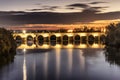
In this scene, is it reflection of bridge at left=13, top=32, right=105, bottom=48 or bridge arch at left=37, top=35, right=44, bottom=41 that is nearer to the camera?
reflection of bridge at left=13, top=32, right=105, bottom=48

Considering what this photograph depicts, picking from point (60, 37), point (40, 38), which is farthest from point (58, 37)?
point (40, 38)

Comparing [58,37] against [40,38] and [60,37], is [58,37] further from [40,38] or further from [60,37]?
[40,38]

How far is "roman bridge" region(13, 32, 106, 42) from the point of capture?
185375mm

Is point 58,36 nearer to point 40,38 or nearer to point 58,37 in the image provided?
point 58,37

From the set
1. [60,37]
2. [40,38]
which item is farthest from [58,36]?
[40,38]

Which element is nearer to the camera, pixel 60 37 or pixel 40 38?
pixel 40 38

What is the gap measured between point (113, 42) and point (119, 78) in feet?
170

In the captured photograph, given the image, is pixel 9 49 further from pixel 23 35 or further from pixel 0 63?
Result: pixel 23 35

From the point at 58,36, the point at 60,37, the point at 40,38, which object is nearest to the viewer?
the point at 58,36

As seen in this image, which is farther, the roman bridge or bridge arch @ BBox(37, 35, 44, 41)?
bridge arch @ BBox(37, 35, 44, 41)

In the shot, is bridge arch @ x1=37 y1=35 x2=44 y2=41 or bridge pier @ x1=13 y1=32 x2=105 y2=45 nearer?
bridge pier @ x1=13 y1=32 x2=105 y2=45

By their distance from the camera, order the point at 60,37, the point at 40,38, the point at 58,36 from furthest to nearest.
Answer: the point at 60,37
the point at 40,38
the point at 58,36

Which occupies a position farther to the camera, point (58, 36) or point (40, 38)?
point (40, 38)

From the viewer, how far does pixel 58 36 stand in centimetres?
19400
